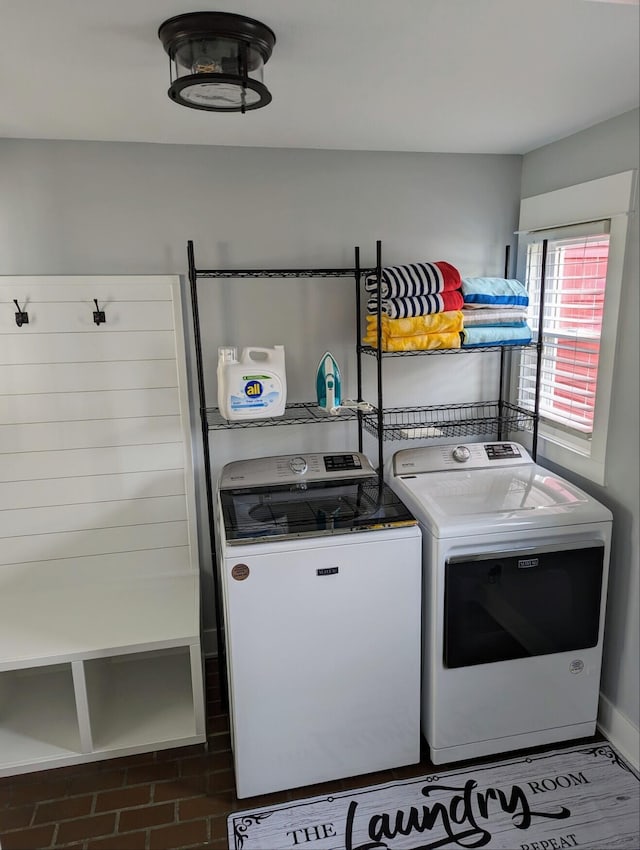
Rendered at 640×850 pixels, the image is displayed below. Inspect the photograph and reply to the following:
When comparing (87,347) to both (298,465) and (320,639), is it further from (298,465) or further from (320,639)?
(320,639)

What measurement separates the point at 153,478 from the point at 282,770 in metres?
1.22

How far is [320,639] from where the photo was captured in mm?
2027

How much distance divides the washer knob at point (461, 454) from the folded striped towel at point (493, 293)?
588mm

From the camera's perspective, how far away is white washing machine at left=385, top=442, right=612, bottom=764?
2064 mm

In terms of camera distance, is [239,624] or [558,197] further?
[558,197]

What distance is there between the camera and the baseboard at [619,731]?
2146mm

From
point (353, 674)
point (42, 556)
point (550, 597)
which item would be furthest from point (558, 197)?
point (42, 556)

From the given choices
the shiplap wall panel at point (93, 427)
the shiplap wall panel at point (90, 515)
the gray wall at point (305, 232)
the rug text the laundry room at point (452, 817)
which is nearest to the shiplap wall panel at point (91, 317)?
the shiplap wall panel at point (93, 427)

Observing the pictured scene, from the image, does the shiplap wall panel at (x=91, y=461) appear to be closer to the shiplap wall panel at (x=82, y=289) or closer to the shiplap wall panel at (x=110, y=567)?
the shiplap wall panel at (x=110, y=567)

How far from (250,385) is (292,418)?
26cm

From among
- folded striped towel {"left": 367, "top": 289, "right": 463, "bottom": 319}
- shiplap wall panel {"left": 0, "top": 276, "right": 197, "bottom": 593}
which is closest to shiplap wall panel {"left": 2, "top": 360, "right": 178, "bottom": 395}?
shiplap wall panel {"left": 0, "top": 276, "right": 197, "bottom": 593}

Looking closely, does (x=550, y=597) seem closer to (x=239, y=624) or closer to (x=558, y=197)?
(x=239, y=624)

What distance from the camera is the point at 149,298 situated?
244 centimetres

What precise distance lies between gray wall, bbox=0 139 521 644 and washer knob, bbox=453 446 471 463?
13.3 inches
